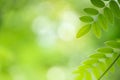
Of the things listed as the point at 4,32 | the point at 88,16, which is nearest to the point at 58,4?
the point at 4,32

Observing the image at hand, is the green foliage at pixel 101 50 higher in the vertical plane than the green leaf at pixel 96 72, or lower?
higher

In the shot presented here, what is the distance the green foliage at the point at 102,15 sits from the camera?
2.77 ft

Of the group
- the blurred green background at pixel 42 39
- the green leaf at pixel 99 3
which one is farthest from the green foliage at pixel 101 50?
the blurred green background at pixel 42 39

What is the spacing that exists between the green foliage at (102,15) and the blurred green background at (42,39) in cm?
160

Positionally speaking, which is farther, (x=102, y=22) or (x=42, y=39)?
(x=42, y=39)

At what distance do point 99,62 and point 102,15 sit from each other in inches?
4.2

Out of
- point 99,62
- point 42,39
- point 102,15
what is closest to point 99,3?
point 102,15

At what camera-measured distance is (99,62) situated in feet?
2.87

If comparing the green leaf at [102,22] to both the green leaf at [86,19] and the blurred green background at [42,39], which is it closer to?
the green leaf at [86,19]

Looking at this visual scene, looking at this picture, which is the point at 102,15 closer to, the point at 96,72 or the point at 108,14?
the point at 108,14

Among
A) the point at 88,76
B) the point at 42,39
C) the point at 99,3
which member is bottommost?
the point at 88,76

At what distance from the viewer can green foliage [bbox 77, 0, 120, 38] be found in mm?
845

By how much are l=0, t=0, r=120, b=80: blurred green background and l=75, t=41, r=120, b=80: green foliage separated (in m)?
1.58

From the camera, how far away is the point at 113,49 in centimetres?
86
